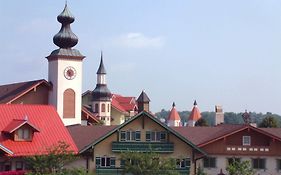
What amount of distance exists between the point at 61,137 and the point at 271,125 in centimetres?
3641

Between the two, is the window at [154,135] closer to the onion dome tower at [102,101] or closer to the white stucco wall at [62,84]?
the white stucco wall at [62,84]

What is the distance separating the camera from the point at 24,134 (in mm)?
37125

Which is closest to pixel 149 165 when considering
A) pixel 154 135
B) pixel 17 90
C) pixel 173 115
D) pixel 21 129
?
pixel 154 135

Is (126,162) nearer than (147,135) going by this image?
Yes

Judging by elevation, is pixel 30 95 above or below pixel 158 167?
above

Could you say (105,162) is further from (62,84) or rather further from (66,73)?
(66,73)

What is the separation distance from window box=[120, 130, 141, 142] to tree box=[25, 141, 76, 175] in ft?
23.1

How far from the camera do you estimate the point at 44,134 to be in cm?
3819

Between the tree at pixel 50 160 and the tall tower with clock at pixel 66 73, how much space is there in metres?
26.5

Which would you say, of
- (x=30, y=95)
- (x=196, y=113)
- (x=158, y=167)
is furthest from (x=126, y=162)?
(x=196, y=113)

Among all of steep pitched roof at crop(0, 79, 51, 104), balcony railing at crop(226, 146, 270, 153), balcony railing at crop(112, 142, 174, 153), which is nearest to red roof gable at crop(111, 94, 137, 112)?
steep pitched roof at crop(0, 79, 51, 104)

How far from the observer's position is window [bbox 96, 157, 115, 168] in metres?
40.5

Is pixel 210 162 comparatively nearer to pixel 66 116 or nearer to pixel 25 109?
pixel 25 109

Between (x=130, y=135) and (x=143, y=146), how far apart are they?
1.31 m
